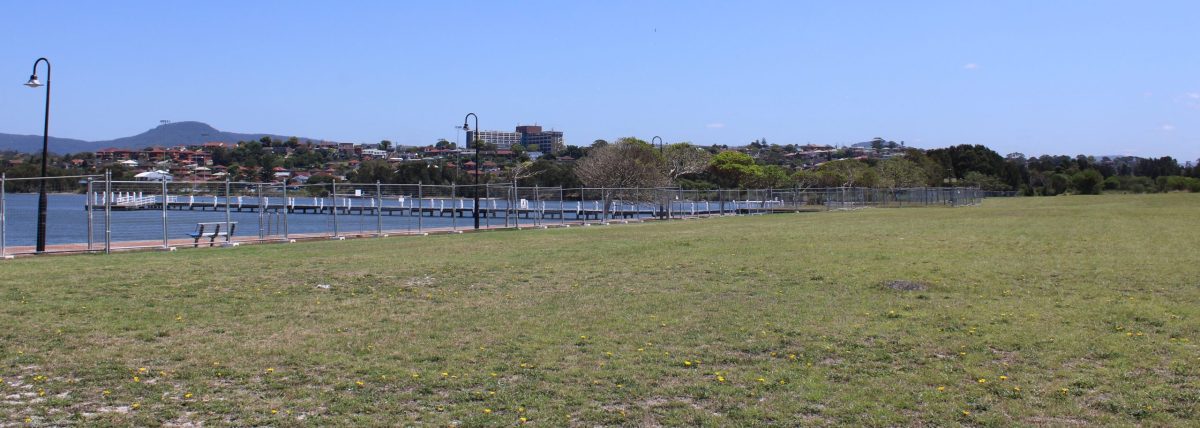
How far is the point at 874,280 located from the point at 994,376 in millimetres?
6941

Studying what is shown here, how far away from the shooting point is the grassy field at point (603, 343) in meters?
6.86

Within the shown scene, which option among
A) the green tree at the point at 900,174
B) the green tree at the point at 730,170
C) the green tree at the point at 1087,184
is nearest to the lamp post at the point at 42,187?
the green tree at the point at 730,170

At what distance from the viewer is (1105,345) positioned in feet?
29.6

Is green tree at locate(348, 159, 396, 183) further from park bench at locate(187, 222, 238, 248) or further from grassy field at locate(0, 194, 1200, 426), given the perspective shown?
grassy field at locate(0, 194, 1200, 426)

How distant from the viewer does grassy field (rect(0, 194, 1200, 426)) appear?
22.5ft

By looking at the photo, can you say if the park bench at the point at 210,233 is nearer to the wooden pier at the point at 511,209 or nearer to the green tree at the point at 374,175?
the wooden pier at the point at 511,209

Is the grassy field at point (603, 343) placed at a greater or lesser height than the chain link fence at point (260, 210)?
lesser

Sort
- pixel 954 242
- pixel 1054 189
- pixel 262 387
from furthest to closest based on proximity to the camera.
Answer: pixel 1054 189
pixel 954 242
pixel 262 387

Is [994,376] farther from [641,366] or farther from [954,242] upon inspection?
[954,242]

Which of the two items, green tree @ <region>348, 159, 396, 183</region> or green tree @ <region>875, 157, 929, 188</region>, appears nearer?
green tree @ <region>348, 159, 396, 183</region>

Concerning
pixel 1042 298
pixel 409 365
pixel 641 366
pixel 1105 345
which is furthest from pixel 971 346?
pixel 409 365

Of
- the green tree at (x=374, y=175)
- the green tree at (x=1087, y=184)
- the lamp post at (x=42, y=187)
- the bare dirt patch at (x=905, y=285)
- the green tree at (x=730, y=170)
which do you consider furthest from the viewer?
the green tree at (x=1087, y=184)

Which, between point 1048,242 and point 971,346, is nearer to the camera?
point 971,346

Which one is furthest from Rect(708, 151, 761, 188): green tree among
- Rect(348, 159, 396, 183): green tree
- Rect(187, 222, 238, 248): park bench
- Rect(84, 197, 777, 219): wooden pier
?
Rect(187, 222, 238, 248): park bench
